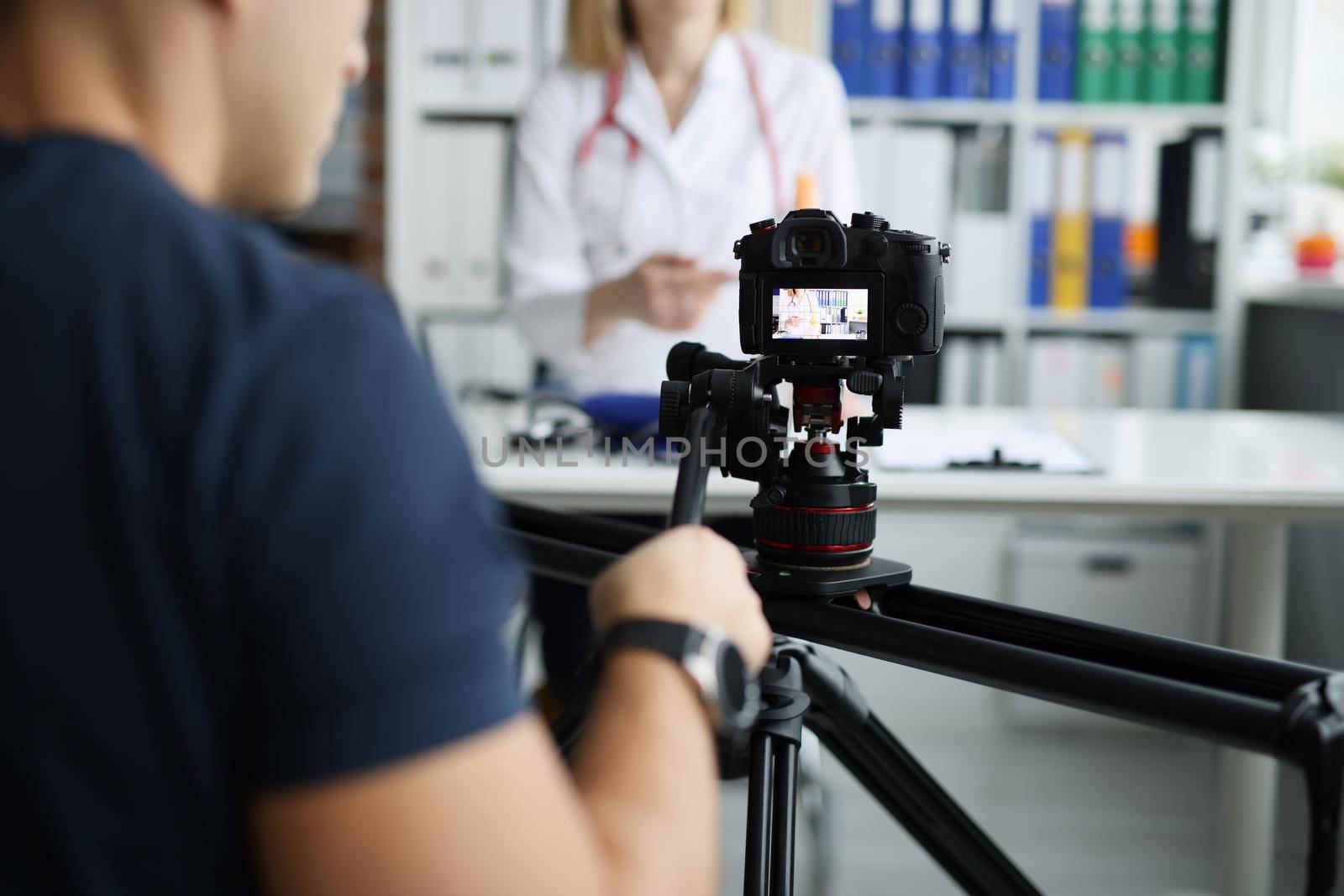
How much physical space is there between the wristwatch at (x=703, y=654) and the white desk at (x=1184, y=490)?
3.48ft

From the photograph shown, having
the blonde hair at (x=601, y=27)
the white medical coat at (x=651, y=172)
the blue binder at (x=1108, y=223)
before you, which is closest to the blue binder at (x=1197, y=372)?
the blue binder at (x=1108, y=223)

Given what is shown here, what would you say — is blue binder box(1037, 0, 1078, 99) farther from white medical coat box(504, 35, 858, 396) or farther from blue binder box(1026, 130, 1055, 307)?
white medical coat box(504, 35, 858, 396)

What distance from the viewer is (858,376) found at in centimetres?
80

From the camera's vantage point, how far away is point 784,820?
0.85 metres

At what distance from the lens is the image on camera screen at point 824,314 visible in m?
0.80

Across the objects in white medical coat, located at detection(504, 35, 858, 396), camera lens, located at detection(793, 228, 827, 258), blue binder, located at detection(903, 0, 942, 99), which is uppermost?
blue binder, located at detection(903, 0, 942, 99)

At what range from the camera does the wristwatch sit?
556mm

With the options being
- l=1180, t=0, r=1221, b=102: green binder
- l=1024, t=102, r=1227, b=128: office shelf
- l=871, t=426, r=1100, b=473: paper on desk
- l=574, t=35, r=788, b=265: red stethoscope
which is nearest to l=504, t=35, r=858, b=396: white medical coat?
l=574, t=35, r=788, b=265: red stethoscope

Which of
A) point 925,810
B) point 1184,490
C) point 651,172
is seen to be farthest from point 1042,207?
point 925,810

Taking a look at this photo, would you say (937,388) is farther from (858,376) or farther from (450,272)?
(858,376)

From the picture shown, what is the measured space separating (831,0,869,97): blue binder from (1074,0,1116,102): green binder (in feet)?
1.72

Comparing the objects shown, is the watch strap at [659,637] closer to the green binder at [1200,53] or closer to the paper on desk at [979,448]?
the paper on desk at [979,448]

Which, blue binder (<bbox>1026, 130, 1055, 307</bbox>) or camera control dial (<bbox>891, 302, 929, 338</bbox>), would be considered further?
blue binder (<bbox>1026, 130, 1055, 307</bbox>)

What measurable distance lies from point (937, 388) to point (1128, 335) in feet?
1.70
